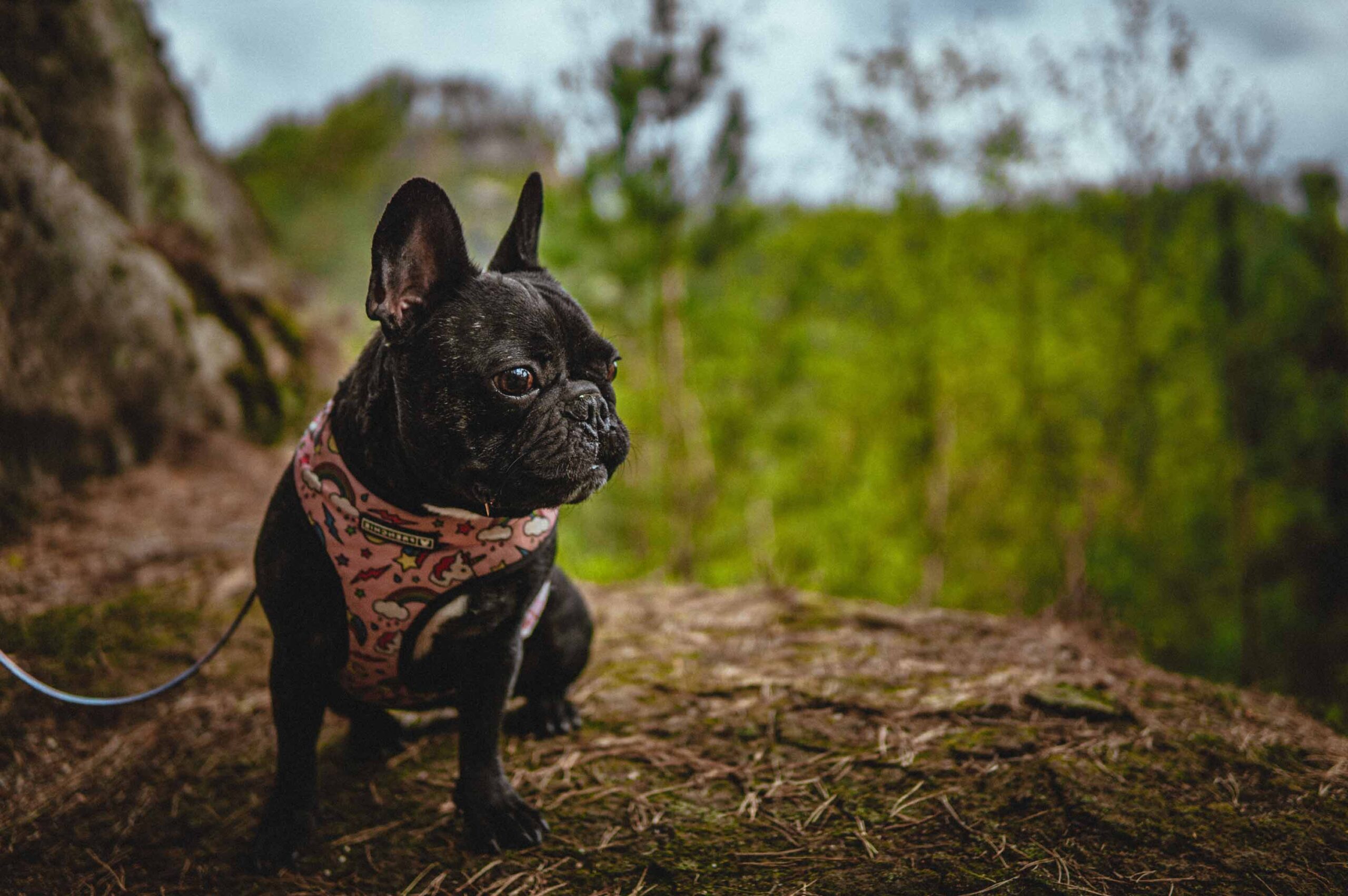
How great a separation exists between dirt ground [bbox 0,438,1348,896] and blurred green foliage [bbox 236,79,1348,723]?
8.33 m

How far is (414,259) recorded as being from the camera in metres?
2.15

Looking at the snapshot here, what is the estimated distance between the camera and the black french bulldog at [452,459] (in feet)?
6.79

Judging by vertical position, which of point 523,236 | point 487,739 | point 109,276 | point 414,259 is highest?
point 109,276

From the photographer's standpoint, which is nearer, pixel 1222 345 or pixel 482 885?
pixel 482 885

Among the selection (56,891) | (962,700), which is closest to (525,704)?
(56,891)

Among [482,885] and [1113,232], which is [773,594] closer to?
[482,885]

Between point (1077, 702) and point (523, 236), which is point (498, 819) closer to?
point (523, 236)

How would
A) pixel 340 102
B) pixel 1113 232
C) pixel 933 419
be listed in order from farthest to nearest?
pixel 933 419 < pixel 1113 232 < pixel 340 102

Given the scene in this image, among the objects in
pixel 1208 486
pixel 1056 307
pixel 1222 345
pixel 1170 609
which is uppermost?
pixel 1056 307

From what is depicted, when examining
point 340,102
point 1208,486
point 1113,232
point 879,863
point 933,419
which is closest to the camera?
point 879,863

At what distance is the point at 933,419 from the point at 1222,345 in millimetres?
7352

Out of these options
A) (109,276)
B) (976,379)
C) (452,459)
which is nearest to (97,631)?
(452,459)

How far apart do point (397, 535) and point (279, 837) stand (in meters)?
0.97

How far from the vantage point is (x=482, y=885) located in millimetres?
2006
